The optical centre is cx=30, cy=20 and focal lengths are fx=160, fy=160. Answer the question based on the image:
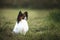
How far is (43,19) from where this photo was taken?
1959 millimetres

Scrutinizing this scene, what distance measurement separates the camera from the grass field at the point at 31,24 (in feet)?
6.28

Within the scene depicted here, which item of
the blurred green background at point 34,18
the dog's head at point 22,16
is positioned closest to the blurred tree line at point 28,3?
the blurred green background at point 34,18

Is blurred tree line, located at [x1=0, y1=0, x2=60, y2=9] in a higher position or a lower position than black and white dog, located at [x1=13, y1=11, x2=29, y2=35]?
higher

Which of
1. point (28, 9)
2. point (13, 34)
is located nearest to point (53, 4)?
point (28, 9)

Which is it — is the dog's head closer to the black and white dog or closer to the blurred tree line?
the black and white dog

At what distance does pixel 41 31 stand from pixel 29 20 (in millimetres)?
197

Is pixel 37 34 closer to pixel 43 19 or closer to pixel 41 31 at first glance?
pixel 41 31

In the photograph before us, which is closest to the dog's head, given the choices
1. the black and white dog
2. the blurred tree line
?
the black and white dog

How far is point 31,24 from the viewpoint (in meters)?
1.95

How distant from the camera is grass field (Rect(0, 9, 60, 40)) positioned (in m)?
1.91

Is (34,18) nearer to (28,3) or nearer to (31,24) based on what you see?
(31,24)

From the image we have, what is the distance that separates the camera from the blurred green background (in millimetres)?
1917

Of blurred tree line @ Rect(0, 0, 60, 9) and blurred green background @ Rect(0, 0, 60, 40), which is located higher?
blurred tree line @ Rect(0, 0, 60, 9)

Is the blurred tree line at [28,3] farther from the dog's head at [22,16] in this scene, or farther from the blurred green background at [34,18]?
the dog's head at [22,16]
